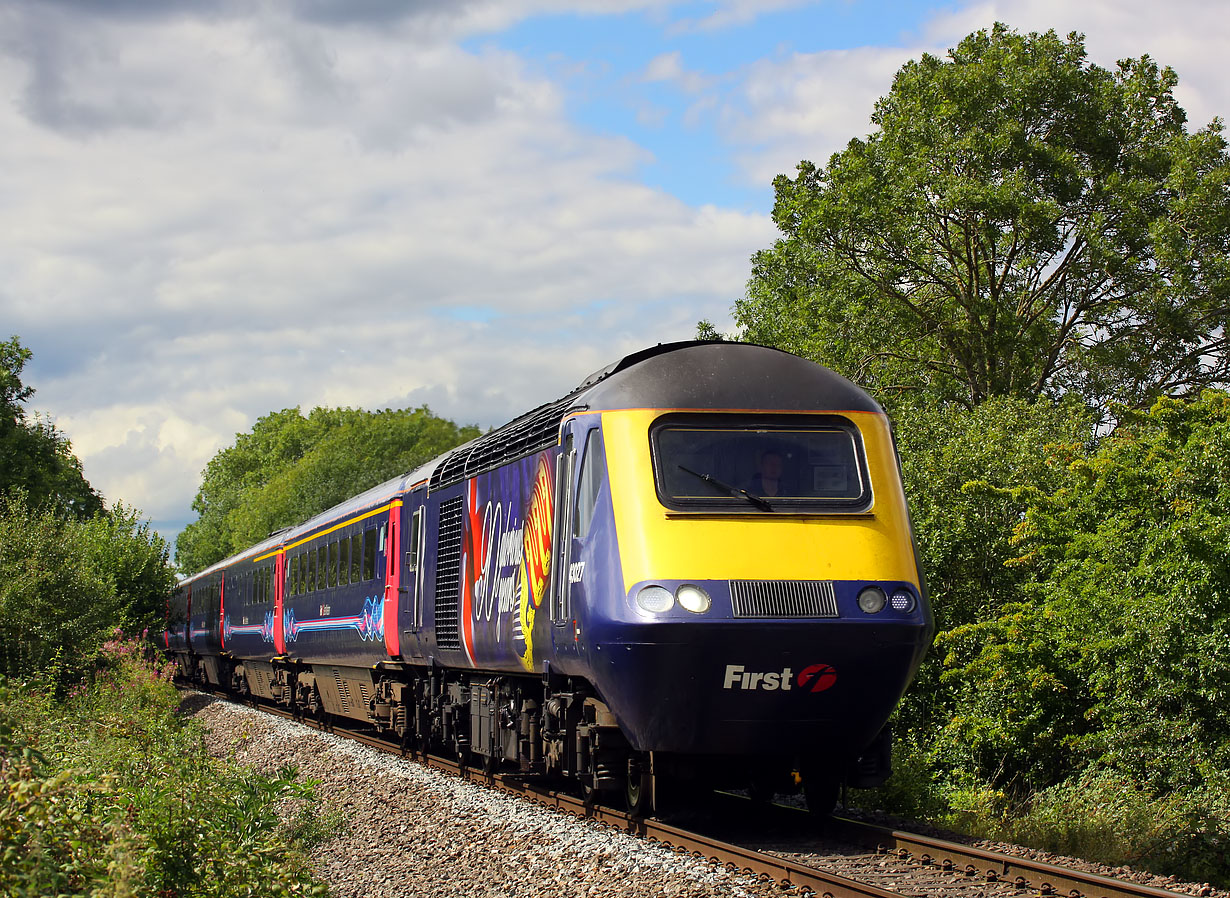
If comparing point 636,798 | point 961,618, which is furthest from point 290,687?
point 636,798

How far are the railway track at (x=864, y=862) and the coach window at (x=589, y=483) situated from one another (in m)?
2.23

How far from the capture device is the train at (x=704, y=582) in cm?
843

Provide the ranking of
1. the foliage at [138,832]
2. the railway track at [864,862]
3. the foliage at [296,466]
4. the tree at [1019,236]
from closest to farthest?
the foliage at [138,832]
the railway track at [864,862]
the tree at [1019,236]
the foliage at [296,466]

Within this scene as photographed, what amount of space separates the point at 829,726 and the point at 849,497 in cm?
161

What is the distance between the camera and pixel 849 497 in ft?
29.8

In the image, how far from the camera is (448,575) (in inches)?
Answer: 525

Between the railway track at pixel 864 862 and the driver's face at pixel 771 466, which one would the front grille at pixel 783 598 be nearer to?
the driver's face at pixel 771 466

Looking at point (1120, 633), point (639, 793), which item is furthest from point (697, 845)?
point (1120, 633)

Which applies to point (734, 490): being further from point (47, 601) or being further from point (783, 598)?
point (47, 601)

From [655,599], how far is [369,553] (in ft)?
30.0

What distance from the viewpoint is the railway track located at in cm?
710

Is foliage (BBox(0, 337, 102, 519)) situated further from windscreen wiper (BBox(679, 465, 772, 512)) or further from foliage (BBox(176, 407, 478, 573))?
windscreen wiper (BBox(679, 465, 772, 512))

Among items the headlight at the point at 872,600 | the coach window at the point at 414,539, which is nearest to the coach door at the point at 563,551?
the headlight at the point at 872,600

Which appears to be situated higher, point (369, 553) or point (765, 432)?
point (765, 432)
